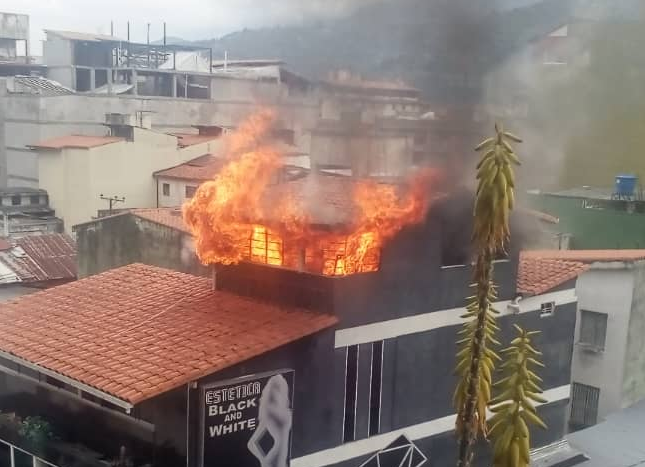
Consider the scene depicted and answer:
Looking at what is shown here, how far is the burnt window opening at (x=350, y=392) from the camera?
13914 millimetres

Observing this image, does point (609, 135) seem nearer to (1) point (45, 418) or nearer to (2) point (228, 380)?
(2) point (228, 380)

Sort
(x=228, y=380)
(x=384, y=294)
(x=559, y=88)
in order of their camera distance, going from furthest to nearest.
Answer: (x=559, y=88)
(x=384, y=294)
(x=228, y=380)

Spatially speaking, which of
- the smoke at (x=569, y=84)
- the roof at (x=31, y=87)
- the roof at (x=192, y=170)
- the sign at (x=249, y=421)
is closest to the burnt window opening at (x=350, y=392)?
the sign at (x=249, y=421)

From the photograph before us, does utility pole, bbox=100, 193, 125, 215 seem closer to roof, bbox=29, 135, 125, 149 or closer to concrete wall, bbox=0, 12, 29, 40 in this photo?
roof, bbox=29, 135, 125, 149

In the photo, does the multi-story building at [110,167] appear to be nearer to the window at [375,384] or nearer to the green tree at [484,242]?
the window at [375,384]

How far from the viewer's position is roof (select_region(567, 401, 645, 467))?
17.8 metres

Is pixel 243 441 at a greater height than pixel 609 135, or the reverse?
pixel 609 135

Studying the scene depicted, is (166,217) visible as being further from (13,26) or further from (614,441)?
(13,26)

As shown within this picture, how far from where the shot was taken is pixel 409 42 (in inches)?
583

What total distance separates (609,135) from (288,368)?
525 inches

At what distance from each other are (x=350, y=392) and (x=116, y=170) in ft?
87.8

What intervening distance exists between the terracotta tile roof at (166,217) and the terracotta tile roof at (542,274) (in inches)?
423

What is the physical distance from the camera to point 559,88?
1688 centimetres

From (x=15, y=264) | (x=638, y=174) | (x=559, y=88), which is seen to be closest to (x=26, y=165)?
(x=15, y=264)
